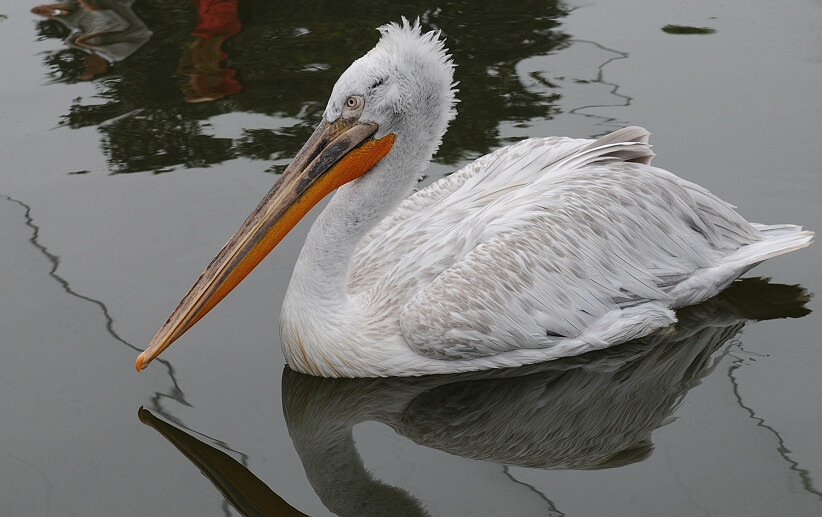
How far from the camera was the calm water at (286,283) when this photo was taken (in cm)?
353

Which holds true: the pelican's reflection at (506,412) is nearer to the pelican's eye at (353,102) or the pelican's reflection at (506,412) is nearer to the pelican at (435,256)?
the pelican at (435,256)

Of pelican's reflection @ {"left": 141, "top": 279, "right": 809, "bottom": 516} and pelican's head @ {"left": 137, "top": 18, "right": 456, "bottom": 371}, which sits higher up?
pelican's head @ {"left": 137, "top": 18, "right": 456, "bottom": 371}

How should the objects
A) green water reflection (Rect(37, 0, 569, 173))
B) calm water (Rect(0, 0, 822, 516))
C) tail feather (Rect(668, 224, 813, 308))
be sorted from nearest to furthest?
calm water (Rect(0, 0, 822, 516)) < tail feather (Rect(668, 224, 813, 308)) < green water reflection (Rect(37, 0, 569, 173))

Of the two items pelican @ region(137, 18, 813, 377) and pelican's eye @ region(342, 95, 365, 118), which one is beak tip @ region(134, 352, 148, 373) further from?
pelican's eye @ region(342, 95, 365, 118)

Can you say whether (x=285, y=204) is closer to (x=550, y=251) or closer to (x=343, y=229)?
(x=343, y=229)

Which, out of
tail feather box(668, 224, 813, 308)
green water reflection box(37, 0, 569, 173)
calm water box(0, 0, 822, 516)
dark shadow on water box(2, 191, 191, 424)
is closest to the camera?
calm water box(0, 0, 822, 516)

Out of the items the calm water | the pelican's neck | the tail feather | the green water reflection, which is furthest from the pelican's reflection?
the green water reflection

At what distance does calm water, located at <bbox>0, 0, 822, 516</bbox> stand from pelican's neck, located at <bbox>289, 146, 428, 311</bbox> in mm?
370

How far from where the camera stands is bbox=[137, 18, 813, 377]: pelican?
387 centimetres

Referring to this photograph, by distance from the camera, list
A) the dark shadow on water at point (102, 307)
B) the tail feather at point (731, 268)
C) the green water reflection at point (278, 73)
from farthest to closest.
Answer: the green water reflection at point (278, 73) < the tail feather at point (731, 268) < the dark shadow on water at point (102, 307)

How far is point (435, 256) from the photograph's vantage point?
4.07 meters

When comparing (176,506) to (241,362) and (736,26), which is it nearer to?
(241,362)

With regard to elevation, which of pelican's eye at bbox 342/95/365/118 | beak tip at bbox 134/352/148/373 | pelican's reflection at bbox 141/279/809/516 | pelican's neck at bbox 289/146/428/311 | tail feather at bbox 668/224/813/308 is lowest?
pelican's reflection at bbox 141/279/809/516

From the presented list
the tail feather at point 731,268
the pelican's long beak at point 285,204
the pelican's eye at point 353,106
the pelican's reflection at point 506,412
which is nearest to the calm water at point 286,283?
the pelican's reflection at point 506,412
